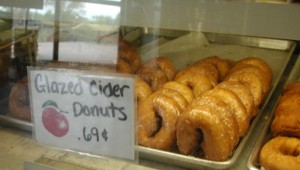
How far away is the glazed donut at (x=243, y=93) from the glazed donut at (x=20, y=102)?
557 millimetres

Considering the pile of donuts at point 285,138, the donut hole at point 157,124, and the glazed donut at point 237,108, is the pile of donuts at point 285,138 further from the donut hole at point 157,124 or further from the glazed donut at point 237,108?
the donut hole at point 157,124

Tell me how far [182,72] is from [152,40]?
0.77ft

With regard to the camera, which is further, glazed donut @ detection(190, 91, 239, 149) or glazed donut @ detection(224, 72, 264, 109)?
glazed donut @ detection(224, 72, 264, 109)

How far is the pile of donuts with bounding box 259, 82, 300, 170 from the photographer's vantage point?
92cm

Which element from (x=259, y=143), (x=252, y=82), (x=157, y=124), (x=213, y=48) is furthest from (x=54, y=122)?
(x=213, y=48)

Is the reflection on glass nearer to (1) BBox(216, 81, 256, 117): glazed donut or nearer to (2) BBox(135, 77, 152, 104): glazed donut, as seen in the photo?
(2) BBox(135, 77, 152, 104): glazed donut

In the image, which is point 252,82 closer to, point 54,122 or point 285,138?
point 285,138

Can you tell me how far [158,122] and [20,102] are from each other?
411mm

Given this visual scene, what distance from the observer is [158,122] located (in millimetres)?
1072

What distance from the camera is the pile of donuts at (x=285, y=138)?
0.92m

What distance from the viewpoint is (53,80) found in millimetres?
849

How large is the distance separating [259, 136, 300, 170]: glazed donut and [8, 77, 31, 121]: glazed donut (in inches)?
25.8

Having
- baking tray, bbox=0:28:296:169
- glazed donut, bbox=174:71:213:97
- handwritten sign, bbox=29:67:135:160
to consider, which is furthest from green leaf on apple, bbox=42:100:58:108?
baking tray, bbox=0:28:296:169

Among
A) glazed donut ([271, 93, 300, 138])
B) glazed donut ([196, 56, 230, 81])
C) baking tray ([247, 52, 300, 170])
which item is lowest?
baking tray ([247, 52, 300, 170])
